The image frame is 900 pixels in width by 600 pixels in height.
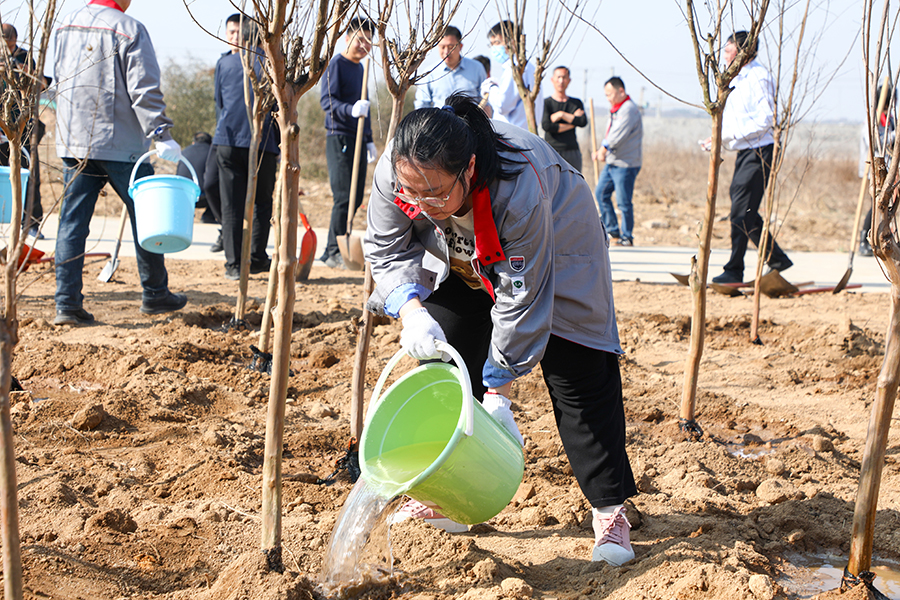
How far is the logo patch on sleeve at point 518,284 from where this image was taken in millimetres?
1966

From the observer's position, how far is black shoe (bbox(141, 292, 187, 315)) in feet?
15.9

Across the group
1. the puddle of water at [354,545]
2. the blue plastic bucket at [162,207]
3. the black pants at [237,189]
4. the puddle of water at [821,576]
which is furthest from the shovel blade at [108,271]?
the puddle of water at [821,576]

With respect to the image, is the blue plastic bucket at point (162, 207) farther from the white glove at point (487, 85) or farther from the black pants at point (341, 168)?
the white glove at point (487, 85)

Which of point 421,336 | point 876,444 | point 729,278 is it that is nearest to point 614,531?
point 876,444

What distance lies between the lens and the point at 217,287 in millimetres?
5832

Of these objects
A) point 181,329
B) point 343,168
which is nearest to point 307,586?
point 181,329

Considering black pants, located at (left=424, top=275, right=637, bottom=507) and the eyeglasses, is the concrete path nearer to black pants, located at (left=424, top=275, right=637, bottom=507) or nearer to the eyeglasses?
black pants, located at (left=424, top=275, right=637, bottom=507)

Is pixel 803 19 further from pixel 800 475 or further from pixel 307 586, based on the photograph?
pixel 307 586

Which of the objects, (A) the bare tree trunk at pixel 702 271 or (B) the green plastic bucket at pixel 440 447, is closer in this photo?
(B) the green plastic bucket at pixel 440 447

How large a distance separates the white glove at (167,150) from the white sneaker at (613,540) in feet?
10.8

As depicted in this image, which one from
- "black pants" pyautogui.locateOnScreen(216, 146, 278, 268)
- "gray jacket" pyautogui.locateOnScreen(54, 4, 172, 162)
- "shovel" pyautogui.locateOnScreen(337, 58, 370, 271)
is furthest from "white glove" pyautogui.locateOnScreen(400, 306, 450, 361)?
"shovel" pyautogui.locateOnScreen(337, 58, 370, 271)

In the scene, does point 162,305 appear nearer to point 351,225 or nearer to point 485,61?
point 351,225

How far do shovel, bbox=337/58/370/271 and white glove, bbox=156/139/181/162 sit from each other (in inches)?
65.6

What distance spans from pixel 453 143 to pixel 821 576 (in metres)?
1.79
